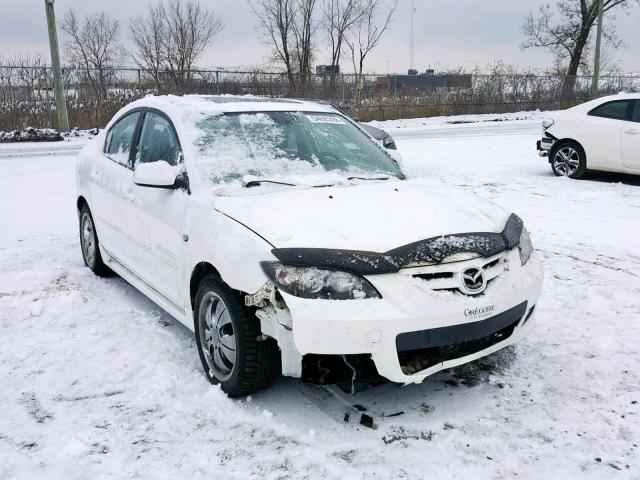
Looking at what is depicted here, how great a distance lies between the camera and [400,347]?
285 centimetres

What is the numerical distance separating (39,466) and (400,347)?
177 centimetres

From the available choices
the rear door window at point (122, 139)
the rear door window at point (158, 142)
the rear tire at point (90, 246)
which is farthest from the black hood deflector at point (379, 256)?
the rear tire at point (90, 246)

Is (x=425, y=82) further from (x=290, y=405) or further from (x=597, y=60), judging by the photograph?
(x=290, y=405)

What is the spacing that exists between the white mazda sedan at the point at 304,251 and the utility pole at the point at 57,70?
51.6 feet

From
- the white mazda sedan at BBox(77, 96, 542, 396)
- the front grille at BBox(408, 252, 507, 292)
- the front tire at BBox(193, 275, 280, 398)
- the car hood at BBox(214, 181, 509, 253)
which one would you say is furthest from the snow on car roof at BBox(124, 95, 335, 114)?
the front grille at BBox(408, 252, 507, 292)

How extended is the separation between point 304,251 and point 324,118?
2062mm

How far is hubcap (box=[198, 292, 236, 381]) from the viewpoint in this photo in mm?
3316

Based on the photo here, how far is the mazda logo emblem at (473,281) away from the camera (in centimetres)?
297

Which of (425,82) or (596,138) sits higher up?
(425,82)

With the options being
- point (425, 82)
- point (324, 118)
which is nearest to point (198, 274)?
point (324, 118)

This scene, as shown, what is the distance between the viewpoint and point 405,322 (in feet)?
9.22

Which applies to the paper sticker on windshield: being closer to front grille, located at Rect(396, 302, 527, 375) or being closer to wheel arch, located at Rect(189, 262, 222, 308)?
wheel arch, located at Rect(189, 262, 222, 308)

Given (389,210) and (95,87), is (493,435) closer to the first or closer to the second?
(389,210)

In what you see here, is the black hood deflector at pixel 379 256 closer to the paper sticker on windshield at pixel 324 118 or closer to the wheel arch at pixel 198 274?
the wheel arch at pixel 198 274
